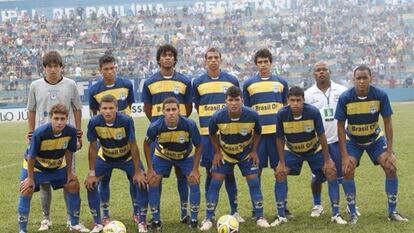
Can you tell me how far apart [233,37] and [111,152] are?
27.9 metres

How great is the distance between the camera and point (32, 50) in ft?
108

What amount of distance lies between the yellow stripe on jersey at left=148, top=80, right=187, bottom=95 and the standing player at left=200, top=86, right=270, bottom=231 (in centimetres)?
65

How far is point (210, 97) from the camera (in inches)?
293

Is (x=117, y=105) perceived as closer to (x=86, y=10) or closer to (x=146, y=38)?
(x=146, y=38)

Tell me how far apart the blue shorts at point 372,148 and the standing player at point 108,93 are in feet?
7.97

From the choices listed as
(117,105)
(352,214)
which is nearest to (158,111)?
(117,105)

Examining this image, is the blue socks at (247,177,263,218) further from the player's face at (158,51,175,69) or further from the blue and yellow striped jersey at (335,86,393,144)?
the player's face at (158,51,175,69)

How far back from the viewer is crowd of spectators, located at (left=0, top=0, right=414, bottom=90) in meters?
31.9

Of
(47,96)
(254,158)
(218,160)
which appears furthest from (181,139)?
(47,96)

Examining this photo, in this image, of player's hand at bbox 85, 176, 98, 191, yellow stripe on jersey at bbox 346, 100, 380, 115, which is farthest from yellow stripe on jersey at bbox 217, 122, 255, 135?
player's hand at bbox 85, 176, 98, 191

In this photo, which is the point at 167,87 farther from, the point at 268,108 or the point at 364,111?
the point at 364,111

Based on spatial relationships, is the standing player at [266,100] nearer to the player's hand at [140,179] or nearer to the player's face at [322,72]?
the player's face at [322,72]

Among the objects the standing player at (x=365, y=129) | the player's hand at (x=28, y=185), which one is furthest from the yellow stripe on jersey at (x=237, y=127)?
the player's hand at (x=28, y=185)

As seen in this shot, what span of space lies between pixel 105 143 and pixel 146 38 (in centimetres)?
2778
